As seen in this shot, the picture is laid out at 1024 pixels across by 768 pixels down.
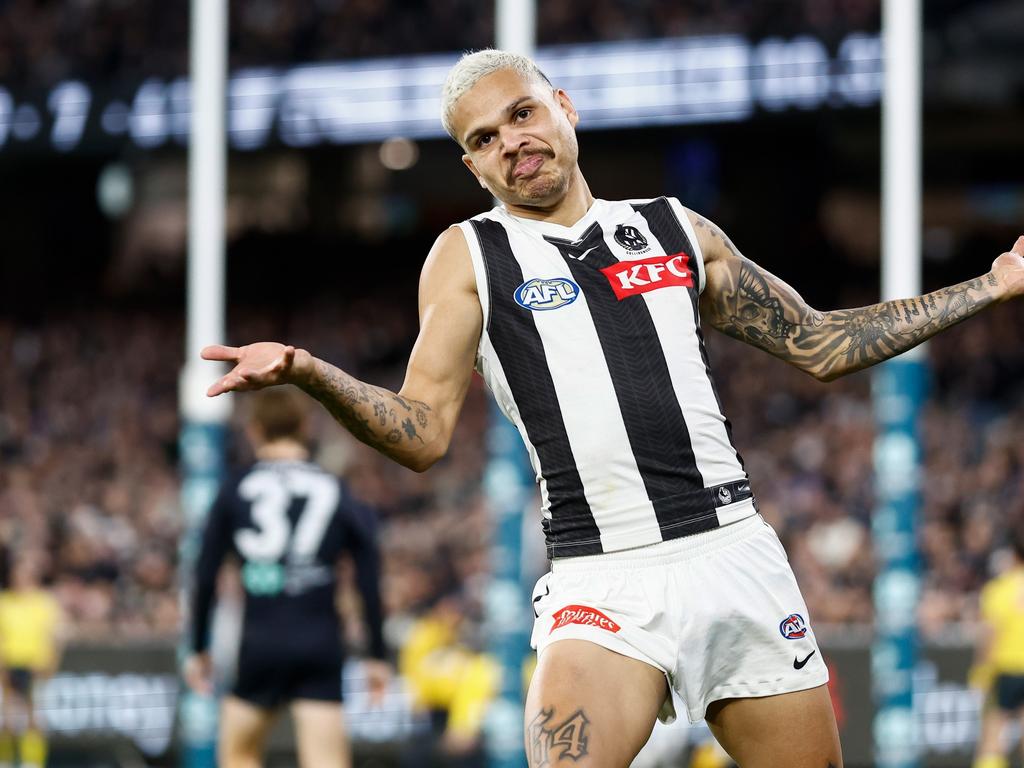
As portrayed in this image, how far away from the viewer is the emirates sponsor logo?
3.46 meters

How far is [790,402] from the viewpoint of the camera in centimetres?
1678

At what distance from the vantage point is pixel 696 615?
3.49 meters

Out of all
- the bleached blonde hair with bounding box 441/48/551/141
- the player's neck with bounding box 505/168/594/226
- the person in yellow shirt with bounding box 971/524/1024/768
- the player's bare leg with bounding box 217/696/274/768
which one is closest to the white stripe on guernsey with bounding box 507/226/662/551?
the player's neck with bounding box 505/168/594/226

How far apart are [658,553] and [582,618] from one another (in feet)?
0.76

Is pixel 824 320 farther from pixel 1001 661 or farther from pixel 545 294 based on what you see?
pixel 1001 661

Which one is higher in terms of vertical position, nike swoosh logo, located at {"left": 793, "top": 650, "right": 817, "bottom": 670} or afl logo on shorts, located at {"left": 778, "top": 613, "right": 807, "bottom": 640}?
afl logo on shorts, located at {"left": 778, "top": 613, "right": 807, "bottom": 640}

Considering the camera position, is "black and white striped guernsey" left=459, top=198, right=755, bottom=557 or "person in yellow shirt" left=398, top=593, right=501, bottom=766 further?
"person in yellow shirt" left=398, top=593, right=501, bottom=766

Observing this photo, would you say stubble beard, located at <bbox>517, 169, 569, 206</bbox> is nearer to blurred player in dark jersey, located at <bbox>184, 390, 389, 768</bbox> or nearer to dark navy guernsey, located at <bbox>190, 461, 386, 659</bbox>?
blurred player in dark jersey, located at <bbox>184, 390, 389, 768</bbox>

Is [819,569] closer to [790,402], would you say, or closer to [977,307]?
[790,402]

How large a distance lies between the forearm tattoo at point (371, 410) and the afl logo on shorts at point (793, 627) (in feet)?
2.97

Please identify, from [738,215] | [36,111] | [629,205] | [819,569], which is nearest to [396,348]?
[738,215]

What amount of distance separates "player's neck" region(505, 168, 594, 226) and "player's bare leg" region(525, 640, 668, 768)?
103 cm

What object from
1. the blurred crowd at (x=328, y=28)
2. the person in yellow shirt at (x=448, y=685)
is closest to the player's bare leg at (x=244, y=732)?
the person in yellow shirt at (x=448, y=685)

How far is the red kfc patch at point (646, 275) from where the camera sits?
3717 millimetres
